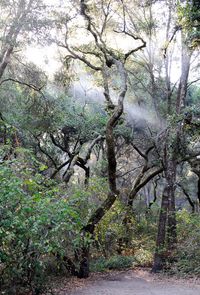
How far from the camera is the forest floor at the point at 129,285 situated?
26.8ft

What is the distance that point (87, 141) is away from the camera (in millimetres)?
18266

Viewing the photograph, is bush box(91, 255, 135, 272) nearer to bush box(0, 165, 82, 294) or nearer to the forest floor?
the forest floor

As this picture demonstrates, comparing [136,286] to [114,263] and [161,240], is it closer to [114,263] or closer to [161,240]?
[161,240]

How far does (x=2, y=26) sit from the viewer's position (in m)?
11.6

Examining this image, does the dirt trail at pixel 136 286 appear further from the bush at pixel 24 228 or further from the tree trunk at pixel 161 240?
the bush at pixel 24 228

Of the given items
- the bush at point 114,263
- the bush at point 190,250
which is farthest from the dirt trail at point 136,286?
the bush at point 114,263

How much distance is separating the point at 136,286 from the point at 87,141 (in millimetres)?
9977

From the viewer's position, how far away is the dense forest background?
5.90 m

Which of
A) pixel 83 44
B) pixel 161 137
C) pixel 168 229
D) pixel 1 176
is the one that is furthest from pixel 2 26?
pixel 168 229

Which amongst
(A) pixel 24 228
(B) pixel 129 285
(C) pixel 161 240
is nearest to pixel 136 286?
(B) pixel 129 285

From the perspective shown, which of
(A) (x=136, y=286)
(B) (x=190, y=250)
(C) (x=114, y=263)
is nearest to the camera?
(A) (x=136, y=286)

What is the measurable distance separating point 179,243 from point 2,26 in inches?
379

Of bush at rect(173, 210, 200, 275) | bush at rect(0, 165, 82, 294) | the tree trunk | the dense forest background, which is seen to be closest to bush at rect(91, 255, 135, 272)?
the dense forest background

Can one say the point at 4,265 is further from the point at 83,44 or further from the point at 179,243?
the point at 83,44
